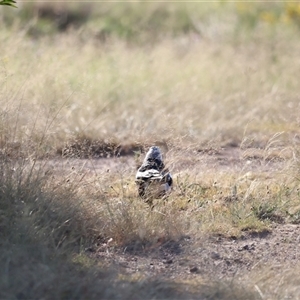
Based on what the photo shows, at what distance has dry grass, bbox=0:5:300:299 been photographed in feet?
15.3

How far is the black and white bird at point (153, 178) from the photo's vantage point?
5.73 meters

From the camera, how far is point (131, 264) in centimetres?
505

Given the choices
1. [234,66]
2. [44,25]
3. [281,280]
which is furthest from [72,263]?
[44,25]

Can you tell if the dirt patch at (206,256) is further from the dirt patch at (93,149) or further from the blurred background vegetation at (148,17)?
the blurred background vegetation at (148,17)

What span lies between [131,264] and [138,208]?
0.67 m

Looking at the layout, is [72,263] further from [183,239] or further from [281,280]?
[281,280]

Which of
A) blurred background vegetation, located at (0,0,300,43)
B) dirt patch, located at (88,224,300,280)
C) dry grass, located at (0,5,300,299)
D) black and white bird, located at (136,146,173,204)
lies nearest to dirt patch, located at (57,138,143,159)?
dry grass, located at (0,5,300,299)

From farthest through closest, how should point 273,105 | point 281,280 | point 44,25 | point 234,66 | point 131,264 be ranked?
1. point 44,25
2. point 234,66
3. point 273,105
4. point 131,264
5. point 281,280

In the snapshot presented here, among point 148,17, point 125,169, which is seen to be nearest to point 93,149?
point 125,169

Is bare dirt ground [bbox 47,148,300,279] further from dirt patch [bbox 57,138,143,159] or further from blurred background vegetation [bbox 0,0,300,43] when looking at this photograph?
blurred background vegetation [bbox 0,0,300,43]

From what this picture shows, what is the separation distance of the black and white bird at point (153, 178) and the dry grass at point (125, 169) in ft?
0.35

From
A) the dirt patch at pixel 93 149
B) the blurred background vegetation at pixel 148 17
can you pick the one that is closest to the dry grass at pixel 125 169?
the dirt patch at pixel 93 149

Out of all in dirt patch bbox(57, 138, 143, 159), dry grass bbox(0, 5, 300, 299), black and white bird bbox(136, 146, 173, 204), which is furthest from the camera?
dirt patch bbox(57, 138, 143, 159)

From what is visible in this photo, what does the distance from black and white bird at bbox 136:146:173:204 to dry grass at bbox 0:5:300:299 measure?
0.11m
